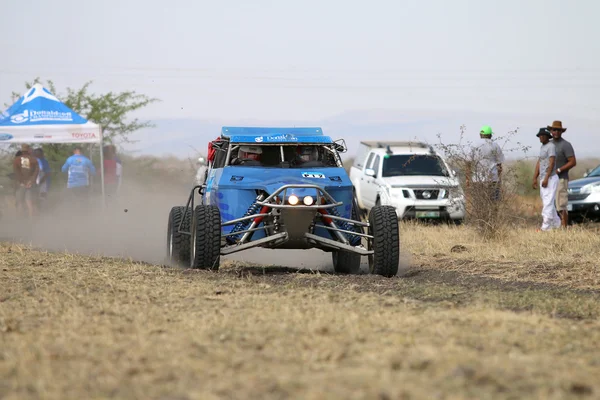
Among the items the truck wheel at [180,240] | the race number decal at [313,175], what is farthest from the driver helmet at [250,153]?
the truck wheel at [180,240]

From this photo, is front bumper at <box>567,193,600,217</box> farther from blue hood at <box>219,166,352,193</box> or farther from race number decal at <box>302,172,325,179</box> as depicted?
race number decal at <box>302,172,325,179</box>

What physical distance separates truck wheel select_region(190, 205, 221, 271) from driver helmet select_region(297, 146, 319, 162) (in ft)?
5.34

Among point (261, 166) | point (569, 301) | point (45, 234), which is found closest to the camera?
point (569, 301)

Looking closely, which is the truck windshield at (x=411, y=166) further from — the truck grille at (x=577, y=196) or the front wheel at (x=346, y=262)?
the front wheel at (x=346, y=262)

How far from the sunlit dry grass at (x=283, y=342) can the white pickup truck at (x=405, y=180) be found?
35.2 feet

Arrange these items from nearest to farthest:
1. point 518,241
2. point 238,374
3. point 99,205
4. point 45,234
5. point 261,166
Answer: point 238,374
point 261,166
point 518,241
point 45,234
point 99,205

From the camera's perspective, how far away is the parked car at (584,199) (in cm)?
1994

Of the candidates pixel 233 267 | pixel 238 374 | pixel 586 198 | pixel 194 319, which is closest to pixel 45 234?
pixel 233 267

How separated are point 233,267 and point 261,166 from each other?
138 centimetres

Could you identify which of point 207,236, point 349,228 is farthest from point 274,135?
point 207,236

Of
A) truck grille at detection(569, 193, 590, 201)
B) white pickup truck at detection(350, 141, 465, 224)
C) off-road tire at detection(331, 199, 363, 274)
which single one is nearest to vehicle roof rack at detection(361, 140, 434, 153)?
white pickup truck at detection(350, 141, 465, 224)

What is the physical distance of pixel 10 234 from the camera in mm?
20000

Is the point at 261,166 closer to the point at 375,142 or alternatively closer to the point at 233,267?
the point at 233,267

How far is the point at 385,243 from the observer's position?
1185 cm
